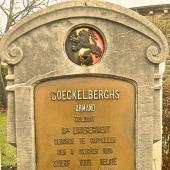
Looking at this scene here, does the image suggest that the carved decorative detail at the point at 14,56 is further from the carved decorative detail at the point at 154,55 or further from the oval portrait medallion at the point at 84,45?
the carved decorative detail at the point at 154,55

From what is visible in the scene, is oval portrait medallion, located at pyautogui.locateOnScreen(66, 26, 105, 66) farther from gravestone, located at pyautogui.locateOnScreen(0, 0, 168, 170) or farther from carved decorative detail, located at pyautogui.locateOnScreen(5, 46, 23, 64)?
carved decorative detail, located at pyautogui.locateOnScreen(5, 46, 23, 64)

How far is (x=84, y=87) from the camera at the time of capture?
4.18m

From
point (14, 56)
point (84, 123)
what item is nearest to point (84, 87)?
point (84, 123)

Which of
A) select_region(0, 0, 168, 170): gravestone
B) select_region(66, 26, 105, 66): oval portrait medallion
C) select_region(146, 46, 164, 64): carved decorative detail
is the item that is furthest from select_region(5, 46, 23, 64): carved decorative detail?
select_region(146, 46, 164, 64): carved decorative detail

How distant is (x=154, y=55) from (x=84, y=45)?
2.31 feet

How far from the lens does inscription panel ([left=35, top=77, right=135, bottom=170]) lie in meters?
4.17

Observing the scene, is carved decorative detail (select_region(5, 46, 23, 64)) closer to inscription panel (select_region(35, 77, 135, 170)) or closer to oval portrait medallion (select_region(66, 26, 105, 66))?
inscription panel (select_region(35, 77, 135, 170))

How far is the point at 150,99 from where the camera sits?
13.8 ft

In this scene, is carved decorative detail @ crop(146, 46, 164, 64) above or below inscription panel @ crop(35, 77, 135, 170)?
above

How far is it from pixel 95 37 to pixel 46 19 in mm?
512

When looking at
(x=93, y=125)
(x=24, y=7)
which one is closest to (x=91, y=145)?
(x=93, y=125)

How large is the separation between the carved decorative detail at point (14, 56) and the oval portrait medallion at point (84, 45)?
1.54ft

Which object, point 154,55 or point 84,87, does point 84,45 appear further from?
point 154,55

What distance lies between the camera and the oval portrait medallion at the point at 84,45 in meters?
4.12
